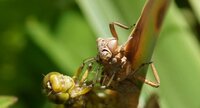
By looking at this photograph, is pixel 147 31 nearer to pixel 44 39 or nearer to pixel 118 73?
pixel 118 73

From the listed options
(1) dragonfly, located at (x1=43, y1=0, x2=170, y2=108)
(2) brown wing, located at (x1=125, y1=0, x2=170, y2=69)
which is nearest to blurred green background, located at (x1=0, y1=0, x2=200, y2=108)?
(1) dragonfly, located at (x1=43, y1=0, x2=170, y2=108)

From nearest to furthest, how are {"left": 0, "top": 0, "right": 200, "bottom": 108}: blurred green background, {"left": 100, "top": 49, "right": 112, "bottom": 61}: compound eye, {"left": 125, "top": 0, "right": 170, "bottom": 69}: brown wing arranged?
{"left": 125, "top": 0, "right": 170, "bottom": 69}: brown wing, {"left": 100, "top": 49, "right": 112, "bottom": 61}: compound eye, {"left": 0, "top": 0, "right": 200, "bottom": 108}: blurred green background

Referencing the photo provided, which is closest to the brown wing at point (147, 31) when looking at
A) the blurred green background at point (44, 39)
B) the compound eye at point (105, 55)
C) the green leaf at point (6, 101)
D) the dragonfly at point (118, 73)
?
the dragonfly at point (118, 73)

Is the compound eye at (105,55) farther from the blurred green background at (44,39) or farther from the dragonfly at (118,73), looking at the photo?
the blurred green background at (44,39)

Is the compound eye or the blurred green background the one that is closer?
the compound eye

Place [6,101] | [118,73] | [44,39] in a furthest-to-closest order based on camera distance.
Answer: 1. [44,39]
2. [6,101]
3. [118,73]

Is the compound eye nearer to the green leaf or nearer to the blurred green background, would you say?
the green leaf

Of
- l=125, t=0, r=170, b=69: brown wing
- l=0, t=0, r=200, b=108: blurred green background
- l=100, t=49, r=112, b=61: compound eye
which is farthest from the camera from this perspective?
l=0, t=0, r=200, b=108: blurred green background

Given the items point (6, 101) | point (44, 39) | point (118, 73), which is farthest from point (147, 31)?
point (44, 39)
